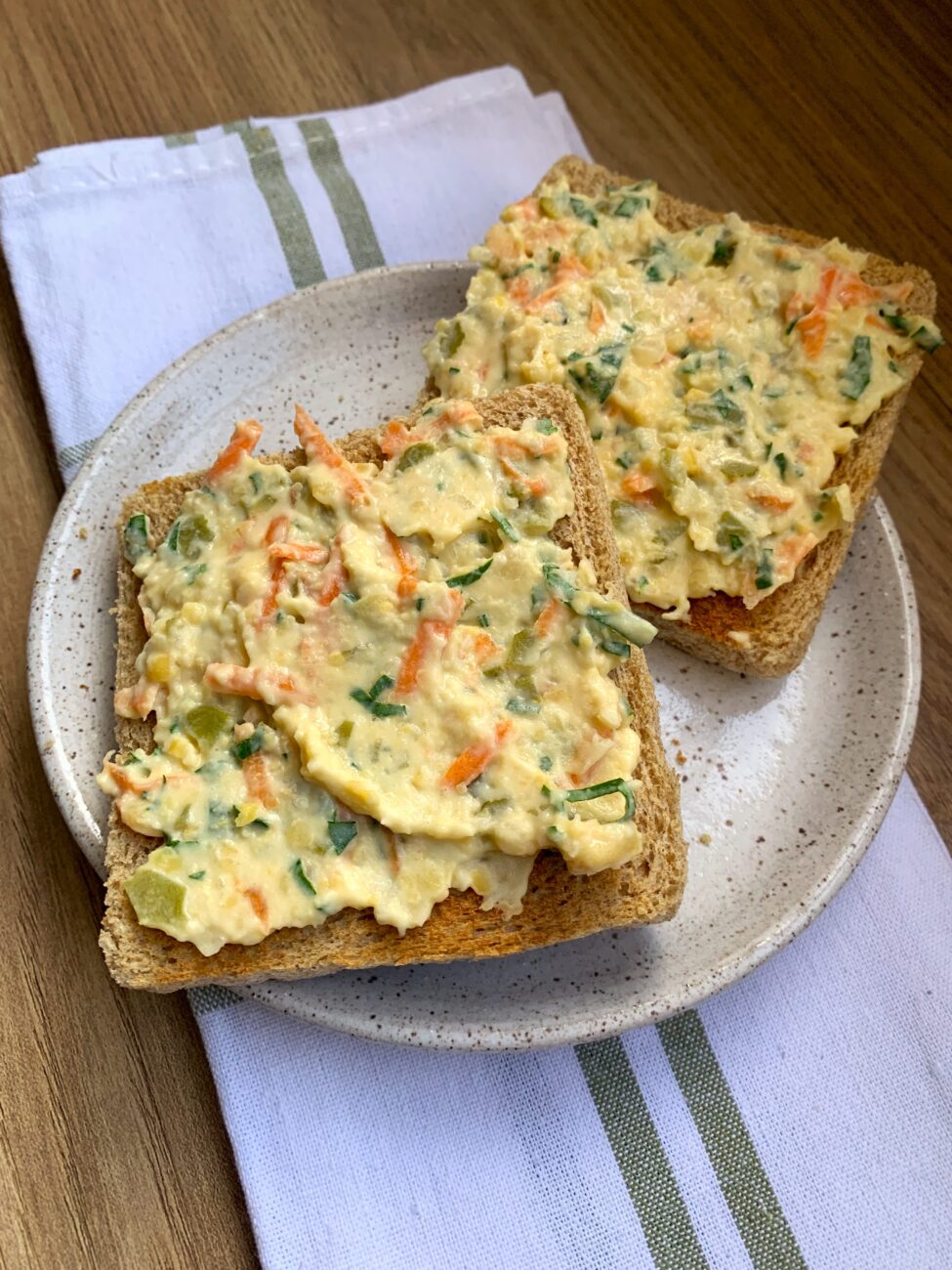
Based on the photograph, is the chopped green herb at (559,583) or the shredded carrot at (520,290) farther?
the shredded carrot at (520,290)

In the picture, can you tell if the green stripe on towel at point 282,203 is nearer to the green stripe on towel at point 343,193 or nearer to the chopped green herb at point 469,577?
the green stripe on towel at point 343,193

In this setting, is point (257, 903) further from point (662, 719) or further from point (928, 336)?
point (928, 336)

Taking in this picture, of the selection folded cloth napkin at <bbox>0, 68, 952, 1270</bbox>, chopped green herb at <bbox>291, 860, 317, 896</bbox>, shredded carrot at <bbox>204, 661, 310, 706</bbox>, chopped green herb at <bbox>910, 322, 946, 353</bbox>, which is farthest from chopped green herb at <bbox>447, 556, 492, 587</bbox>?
chopped green herb at <bbox>910, 322, 946, 353</bbox>

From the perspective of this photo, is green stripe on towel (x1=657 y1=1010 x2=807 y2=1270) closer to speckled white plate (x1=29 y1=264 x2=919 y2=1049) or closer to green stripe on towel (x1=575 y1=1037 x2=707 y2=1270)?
green stripe on towel (x1=575 y1=1037 x2=707 y2=1270)

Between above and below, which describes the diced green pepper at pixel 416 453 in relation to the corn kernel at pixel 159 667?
above

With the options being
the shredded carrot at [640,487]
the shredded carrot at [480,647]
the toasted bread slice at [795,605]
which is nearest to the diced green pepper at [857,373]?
the toasted bread slice at [795,605]

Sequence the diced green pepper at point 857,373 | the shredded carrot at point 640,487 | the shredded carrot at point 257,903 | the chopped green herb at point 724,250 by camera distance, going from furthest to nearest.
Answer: the chopped green herb at point 724,250 < the diced green pepper at point 857,373 < the shredded carrot at point 640,487 < the shredded carrot at point 257,903

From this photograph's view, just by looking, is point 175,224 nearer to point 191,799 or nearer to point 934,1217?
point 191,799

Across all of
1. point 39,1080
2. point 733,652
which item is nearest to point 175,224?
point 733,652

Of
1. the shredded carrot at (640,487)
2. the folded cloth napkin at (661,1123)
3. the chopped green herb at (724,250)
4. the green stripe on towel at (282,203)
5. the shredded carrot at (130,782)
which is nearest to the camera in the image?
the shredded carrot at (130,782)
